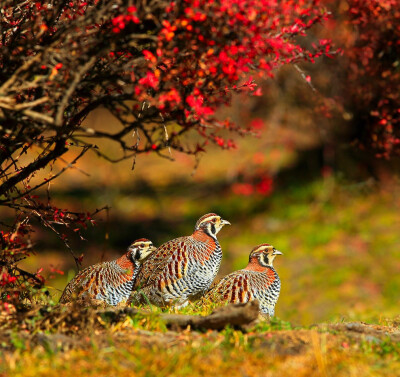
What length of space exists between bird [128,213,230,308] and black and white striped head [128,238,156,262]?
0.15m

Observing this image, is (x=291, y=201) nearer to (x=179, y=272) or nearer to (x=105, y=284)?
(x=179, y=272)

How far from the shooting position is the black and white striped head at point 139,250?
9.88m

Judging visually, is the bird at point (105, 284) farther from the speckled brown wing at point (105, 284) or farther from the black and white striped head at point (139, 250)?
the black and white striped head at point (139, 250)

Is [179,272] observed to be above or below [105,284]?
above

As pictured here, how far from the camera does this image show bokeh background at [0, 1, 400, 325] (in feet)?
52.1

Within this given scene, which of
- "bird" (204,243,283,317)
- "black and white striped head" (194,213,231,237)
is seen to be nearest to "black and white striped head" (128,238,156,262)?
"black and white striped head" (194,213,231,237)

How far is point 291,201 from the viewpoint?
20438 mm

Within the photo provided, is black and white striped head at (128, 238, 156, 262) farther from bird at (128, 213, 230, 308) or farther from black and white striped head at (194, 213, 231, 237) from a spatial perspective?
black and white striped head at (194, 213, 231, 237)

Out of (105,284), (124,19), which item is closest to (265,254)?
(105,284)

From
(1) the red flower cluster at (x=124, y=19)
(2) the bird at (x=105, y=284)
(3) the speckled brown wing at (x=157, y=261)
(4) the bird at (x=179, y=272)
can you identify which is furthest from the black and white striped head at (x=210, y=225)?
(1) the red flower cluster at (x=124, y=19)

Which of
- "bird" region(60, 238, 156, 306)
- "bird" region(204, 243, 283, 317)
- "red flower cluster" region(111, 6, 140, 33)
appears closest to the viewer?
"red flower cluster" region(111, 6, 140, 33)

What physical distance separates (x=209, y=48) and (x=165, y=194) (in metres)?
17.6

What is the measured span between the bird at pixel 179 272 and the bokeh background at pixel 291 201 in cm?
453

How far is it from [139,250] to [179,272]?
0.84 m
